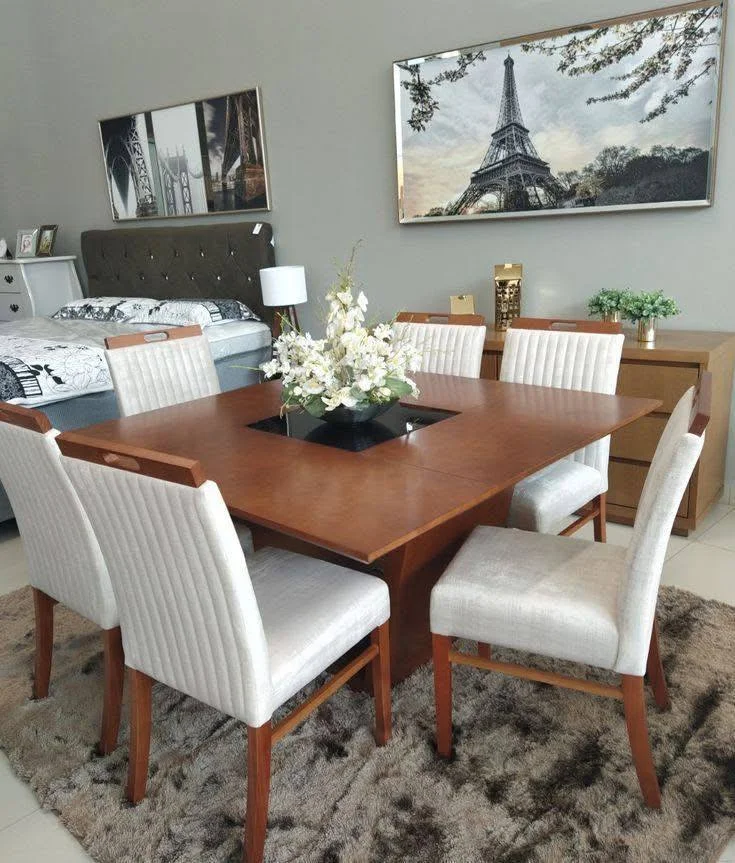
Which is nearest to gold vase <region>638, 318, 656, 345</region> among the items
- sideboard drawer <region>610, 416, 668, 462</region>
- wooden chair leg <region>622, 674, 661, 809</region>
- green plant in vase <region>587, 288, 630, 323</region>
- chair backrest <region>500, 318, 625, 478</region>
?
green plant in vase <region>587, 288, 630, 323</region>

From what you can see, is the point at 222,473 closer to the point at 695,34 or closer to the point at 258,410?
the point at 258,410

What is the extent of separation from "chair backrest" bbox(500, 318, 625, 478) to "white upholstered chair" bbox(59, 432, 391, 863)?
1.19 meters

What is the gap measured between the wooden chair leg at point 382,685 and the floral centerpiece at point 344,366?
0.62 metres

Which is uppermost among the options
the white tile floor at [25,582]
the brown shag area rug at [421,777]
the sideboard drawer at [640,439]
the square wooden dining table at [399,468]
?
the square wooden dining table at [399,468]

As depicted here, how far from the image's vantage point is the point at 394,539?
135cm

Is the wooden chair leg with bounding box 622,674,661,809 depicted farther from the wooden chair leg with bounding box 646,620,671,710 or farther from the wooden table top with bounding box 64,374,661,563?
the wooden table top with bounding box 64,374,661,563

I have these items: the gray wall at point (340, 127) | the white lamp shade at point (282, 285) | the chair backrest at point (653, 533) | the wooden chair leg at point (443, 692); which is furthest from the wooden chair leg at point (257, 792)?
the white lamp shade at point (282, 285)

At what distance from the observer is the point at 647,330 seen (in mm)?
2902

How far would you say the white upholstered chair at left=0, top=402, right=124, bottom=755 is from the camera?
1620mm

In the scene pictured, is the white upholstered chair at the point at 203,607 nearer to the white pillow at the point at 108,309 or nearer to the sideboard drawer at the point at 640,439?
the sideboard drawer at the point at 640,439

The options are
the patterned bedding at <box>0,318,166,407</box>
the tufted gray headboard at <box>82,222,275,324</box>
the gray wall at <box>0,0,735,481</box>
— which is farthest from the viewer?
the tufted gray headboard at <box>82,222,275,324</box>

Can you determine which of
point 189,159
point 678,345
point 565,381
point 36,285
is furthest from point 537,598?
point 36,285

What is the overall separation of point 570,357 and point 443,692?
132 cm

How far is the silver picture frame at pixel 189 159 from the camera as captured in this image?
427cm
